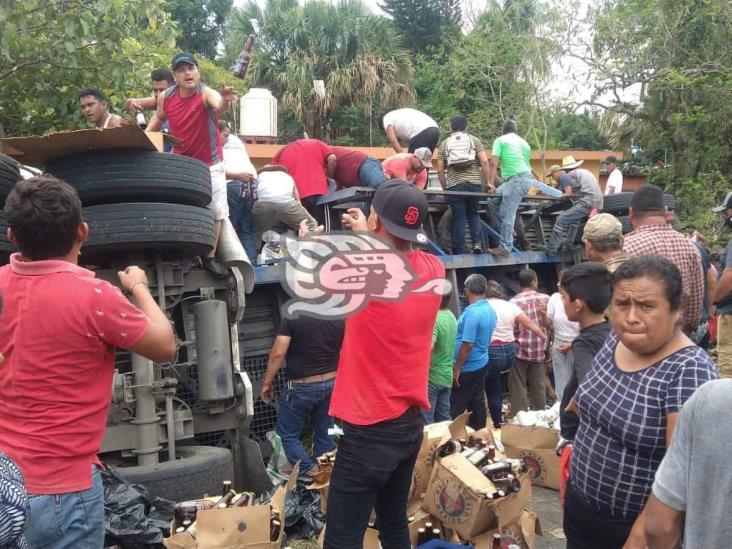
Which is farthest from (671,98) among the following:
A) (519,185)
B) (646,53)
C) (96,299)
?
(96,299)

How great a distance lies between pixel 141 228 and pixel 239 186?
174 centimetres

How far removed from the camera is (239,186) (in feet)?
19.3

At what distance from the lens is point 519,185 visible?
835cm

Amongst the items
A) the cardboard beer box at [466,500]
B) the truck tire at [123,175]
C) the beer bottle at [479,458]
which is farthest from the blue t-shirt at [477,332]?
the truck tire at [123,175]

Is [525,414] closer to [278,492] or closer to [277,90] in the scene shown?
[278,492]

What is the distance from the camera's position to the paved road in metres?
4.67

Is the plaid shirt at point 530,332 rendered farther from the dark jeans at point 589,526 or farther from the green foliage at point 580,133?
the green foliage at point 580,133

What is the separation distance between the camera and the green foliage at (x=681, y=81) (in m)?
14.0

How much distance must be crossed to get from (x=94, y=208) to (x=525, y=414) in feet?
13.1

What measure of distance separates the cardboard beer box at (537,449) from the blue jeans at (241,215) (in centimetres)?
268

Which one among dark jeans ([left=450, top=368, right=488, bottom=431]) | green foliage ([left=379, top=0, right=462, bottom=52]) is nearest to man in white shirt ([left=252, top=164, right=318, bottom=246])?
dark jeans ([left=450, top=368, right=488, bottom=431])

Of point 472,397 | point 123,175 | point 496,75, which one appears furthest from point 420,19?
point 123,175

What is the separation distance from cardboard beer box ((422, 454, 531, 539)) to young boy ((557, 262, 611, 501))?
3.19 ft

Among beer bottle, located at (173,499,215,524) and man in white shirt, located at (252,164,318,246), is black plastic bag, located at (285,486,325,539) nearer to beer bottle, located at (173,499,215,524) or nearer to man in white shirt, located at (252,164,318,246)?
beer bottle, located at (173,499,215,524)
